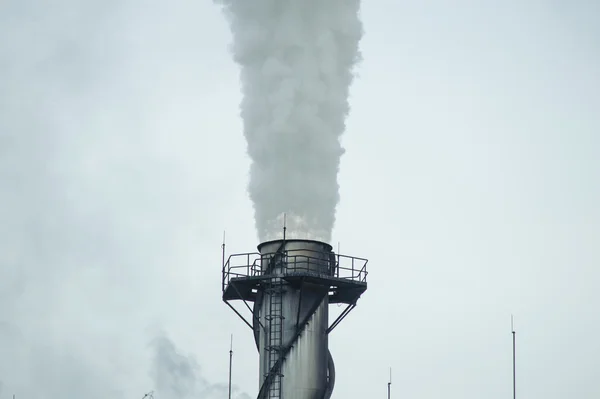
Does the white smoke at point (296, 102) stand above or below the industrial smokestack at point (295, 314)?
above

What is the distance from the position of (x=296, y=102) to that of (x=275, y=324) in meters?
12.1

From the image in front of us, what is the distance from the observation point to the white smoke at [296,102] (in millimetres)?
72938

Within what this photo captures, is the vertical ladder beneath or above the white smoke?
beneath

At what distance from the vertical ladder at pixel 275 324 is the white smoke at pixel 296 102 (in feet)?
10.1

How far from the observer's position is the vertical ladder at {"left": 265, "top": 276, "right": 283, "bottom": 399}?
7062cm

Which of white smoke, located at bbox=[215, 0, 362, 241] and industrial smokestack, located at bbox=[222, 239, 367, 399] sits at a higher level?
white smoke, located at bbox=[215, 0, 362, 241]

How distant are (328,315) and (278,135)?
10.1 meters

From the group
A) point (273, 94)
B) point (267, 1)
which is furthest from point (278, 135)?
point (267, 1)

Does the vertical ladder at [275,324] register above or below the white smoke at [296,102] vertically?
below

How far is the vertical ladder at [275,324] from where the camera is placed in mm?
70625

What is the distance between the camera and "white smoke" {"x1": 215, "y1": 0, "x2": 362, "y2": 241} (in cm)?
7294

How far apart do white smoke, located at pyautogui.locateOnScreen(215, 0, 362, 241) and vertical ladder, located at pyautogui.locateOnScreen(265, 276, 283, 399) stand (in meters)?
3.07

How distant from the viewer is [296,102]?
7356 cm

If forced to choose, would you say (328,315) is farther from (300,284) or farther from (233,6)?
(233,6)
